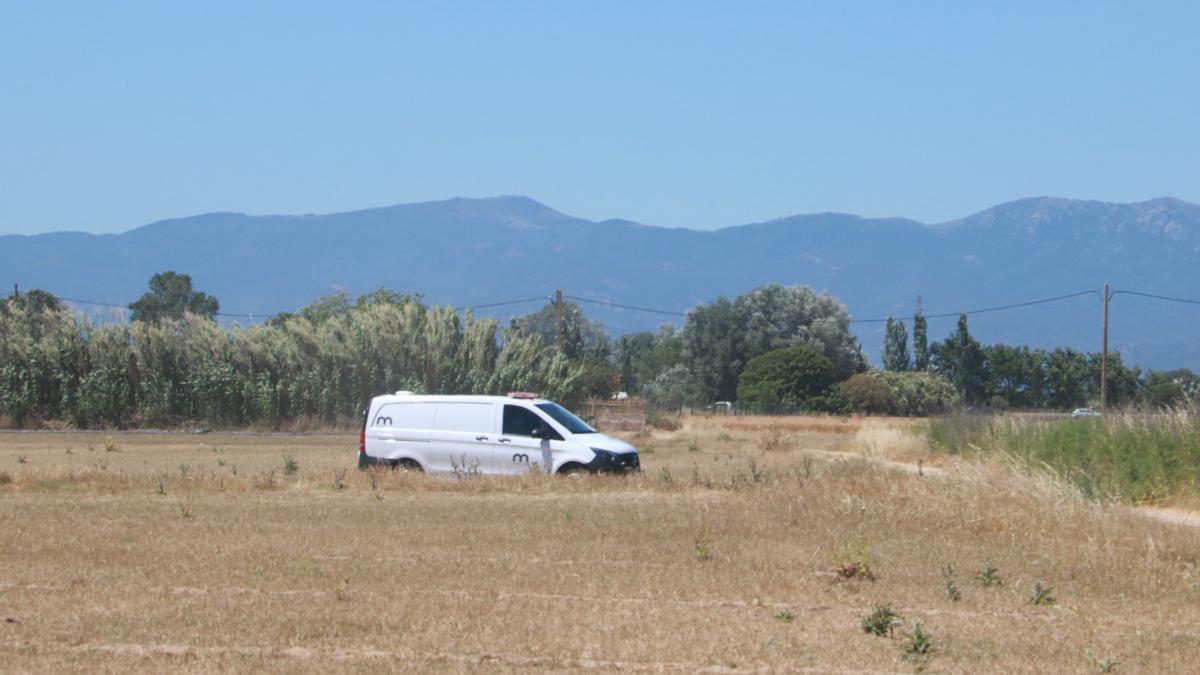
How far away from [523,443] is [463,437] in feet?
3.74

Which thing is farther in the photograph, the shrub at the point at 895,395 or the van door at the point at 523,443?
the shrub at the point at 895,395

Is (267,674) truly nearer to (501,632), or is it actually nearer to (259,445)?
(501,632)

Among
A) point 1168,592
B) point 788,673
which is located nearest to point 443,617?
point 788,673

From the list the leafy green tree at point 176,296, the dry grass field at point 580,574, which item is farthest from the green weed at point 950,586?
the leafy green tree at point 176,296

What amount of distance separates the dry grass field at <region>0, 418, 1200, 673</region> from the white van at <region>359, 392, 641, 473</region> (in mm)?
2011

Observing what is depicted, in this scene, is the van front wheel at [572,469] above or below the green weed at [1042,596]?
above

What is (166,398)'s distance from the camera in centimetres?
5431

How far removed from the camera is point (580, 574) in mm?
13547

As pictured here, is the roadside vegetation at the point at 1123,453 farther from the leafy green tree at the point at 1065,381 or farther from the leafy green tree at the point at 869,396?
the leafy green tree at the point at 1065,381

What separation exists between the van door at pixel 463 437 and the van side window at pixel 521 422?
11.0 inches

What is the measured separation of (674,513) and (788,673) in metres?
8.67

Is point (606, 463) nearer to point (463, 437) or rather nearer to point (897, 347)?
point (463, 437)

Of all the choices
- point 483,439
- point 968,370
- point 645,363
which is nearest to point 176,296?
point 645,363

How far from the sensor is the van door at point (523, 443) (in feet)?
80.2
